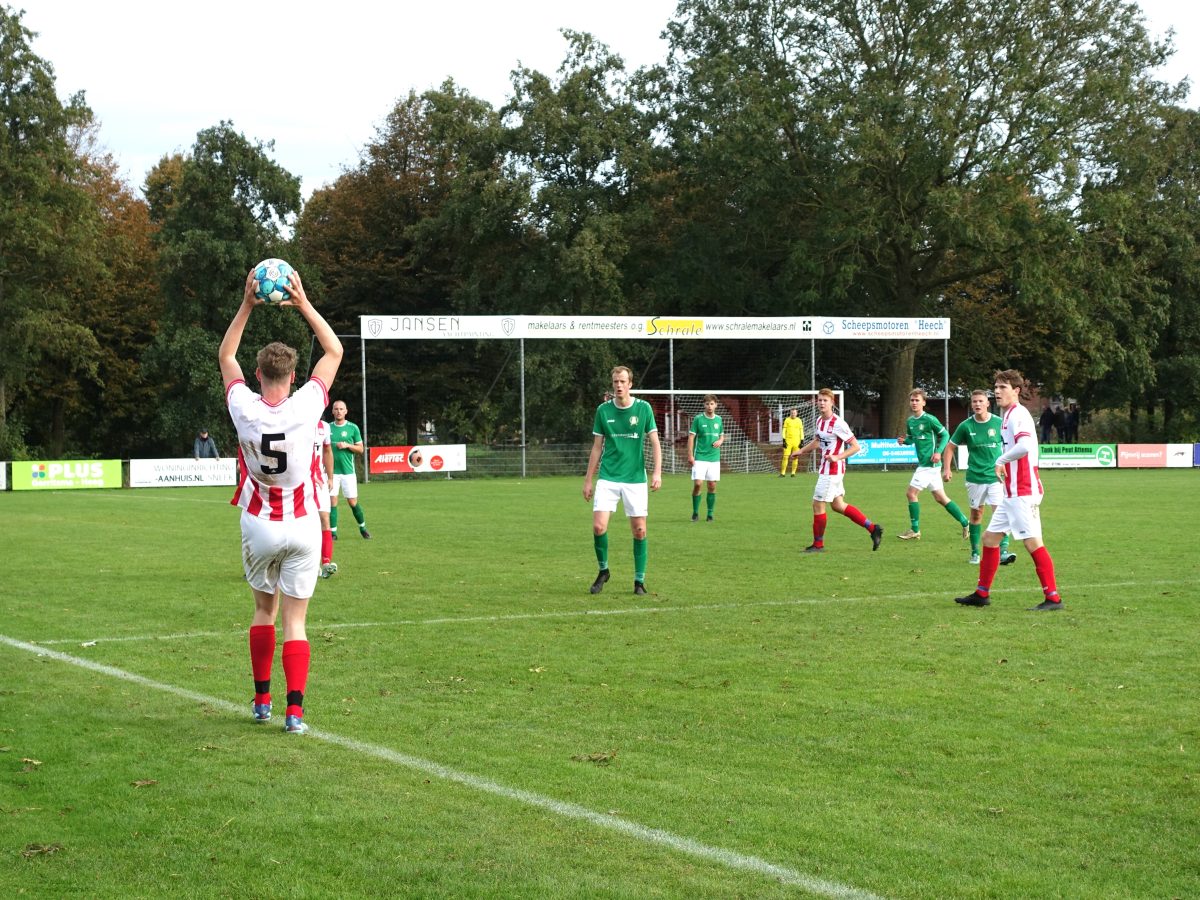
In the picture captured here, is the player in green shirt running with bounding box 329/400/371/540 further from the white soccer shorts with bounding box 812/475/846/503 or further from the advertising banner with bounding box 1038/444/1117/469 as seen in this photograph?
the advertising banner with bounding box 1038/444/1117/469

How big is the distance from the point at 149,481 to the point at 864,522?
27.0 meters

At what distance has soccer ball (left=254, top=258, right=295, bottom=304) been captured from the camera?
266 inches

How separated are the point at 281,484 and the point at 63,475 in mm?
34359

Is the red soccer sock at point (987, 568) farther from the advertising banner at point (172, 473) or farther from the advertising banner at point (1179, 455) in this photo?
the advertising banner at point (1179, 455)


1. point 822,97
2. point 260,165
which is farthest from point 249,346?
point 822,97

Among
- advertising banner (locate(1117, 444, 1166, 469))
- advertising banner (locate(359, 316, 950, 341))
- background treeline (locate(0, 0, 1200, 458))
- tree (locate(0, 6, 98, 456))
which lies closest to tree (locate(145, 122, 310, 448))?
background treeline (locate(0, 0, 1200, 458))

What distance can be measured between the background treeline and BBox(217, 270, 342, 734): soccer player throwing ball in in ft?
129

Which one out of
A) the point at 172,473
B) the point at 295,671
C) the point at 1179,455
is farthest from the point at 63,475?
the point at 1179,455

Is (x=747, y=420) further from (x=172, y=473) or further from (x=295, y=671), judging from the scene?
(x=295, y=671)

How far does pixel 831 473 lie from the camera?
1777 cm

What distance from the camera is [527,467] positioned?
144 ft

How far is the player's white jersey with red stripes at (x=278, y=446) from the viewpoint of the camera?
6824 mm

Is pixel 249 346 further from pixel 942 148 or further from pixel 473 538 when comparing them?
pixel 473 538

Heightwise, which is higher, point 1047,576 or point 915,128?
point 915,128
